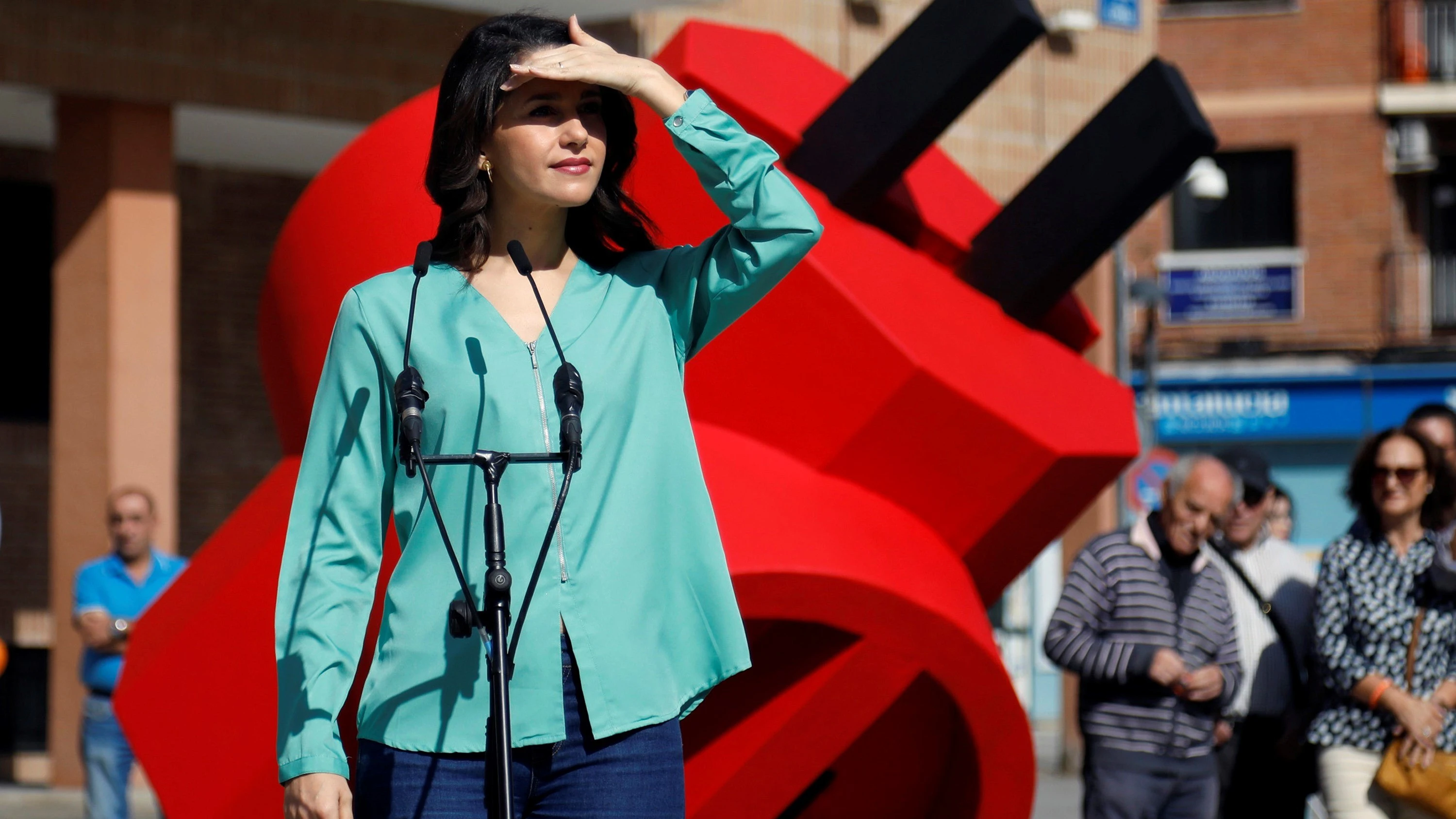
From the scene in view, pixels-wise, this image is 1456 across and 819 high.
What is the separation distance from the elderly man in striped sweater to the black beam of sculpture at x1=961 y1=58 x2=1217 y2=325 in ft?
4.42

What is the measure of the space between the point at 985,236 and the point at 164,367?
24.0 feet

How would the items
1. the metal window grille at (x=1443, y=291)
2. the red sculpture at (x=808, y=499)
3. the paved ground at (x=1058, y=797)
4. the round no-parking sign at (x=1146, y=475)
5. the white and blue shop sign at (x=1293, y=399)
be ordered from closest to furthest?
the red sculpture at (x=808, y=499) < the paved ground at (x=1058, y=797) < the round no-parking sign at (x=1146, y=475) < the white and blue shop sign at (x=1293, y=399) < the metal window grille at (x=1443, y=291)

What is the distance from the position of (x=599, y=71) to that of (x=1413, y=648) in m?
3.82

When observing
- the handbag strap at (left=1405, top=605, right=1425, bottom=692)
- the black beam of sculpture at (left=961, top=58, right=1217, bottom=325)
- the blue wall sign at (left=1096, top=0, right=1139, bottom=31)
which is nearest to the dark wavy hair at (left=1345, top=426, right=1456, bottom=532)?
the handbag strap at (left=1405, top=605, right=1425, bottom=692)

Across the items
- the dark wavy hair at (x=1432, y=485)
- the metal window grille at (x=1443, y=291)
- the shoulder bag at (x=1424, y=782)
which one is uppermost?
the metal window grille at (x=1443, y=291)

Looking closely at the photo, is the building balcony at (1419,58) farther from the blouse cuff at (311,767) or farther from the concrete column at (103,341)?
the blouse cuff at (311,767)

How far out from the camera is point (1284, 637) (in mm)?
6270

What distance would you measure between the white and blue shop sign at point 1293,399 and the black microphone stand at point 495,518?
2282 cm

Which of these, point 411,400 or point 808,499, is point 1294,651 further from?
point 411,400

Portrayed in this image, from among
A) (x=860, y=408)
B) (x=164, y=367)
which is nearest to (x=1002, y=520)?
(x=860, y=408)

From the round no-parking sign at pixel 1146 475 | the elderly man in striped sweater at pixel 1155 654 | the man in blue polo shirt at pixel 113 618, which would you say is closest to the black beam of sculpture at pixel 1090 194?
the elderly man in striped sweater at pixel 1155 654

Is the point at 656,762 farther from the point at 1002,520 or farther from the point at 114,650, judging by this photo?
the point at 114,650

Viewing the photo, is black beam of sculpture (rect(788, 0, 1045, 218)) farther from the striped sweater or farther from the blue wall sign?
the blue wall sign

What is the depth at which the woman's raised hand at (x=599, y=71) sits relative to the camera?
262 centimetres
